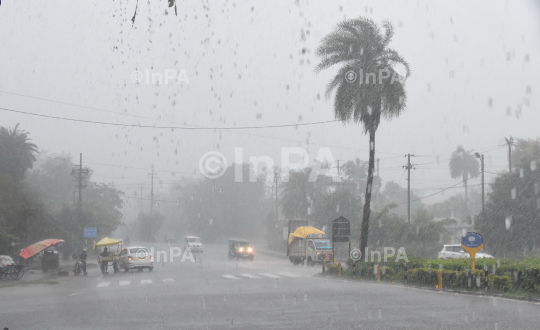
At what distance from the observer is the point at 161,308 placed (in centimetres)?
1486

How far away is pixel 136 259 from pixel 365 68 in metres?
16.9

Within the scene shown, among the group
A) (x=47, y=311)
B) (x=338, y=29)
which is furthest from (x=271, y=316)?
(x=338, y=29)

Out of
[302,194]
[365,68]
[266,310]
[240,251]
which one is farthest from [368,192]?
[302,194]

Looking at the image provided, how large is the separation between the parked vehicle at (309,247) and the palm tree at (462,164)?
95.1 m

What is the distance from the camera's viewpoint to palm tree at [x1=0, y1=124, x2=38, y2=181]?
57.3 metres

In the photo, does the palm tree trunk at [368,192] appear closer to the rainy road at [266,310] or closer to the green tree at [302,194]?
the rainy road at [266,310]

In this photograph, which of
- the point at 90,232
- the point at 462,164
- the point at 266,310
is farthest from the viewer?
the point at 462,164

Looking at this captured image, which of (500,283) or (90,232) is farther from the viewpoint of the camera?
(90,232)

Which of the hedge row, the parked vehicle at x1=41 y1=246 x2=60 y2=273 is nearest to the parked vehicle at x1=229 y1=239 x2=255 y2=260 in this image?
the parked vehicle at x1=41 y1=246 x2=60 y2=273

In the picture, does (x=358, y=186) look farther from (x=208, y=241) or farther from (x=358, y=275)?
(x=358, y=275)

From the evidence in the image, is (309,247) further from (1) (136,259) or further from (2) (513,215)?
(1) (136,259)

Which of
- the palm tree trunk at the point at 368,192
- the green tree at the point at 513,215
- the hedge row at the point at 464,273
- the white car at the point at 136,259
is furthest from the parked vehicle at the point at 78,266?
the green tree at the point at 513,215

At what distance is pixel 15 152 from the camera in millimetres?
59062

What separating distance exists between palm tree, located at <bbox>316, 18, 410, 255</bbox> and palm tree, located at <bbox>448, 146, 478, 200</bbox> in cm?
10974
